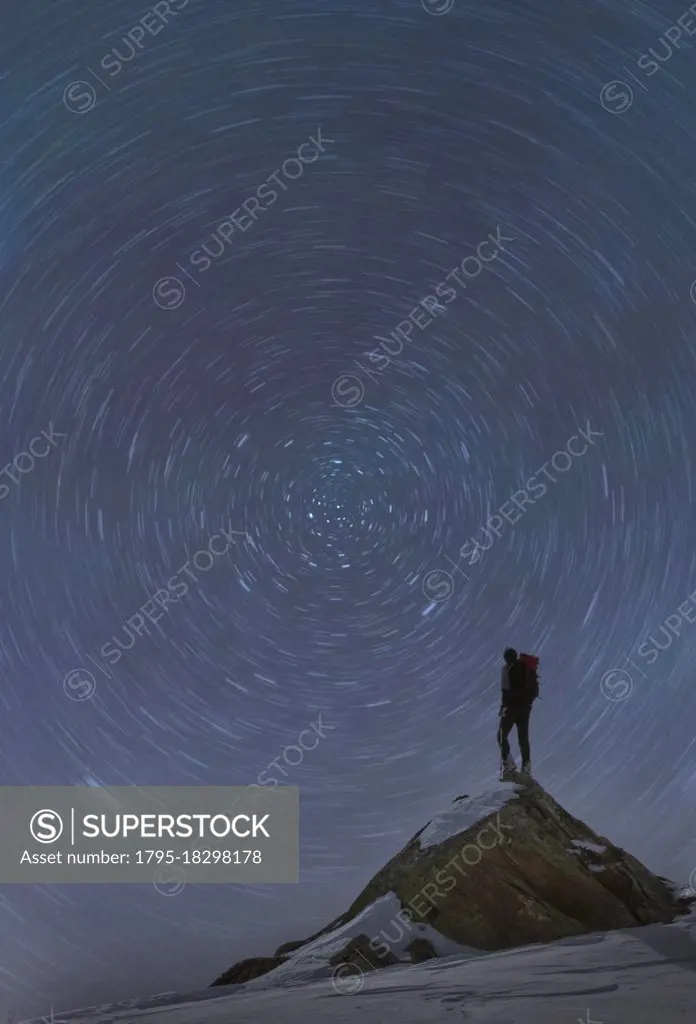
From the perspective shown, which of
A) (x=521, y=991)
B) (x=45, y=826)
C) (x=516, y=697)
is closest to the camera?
(x=521, y=991)

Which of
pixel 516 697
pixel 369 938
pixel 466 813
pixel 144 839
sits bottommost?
pixel 144 839

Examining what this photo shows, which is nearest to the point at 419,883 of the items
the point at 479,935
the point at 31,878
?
the point at 479,935

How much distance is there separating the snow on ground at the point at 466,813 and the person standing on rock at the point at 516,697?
359 mm

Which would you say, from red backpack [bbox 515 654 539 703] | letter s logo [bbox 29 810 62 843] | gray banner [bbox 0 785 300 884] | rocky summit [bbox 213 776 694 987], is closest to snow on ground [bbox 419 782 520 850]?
rocky summit [bbox 213 776 694 987]

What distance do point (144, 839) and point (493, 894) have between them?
10.3 feet

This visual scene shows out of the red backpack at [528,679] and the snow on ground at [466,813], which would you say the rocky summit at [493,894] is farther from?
the red backpack at [528,679]

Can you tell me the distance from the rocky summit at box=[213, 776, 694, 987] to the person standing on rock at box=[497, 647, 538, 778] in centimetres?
42

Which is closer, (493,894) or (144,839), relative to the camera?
(493,894)

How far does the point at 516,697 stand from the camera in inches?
280

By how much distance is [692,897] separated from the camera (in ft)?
22.3

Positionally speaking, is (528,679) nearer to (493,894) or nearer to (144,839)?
(493,894)

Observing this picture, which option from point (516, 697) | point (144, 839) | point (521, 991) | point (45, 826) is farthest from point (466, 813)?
point (45, 826)

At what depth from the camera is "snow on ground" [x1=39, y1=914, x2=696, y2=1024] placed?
15.9 ft

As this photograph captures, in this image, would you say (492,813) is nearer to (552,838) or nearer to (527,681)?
(552,838)
